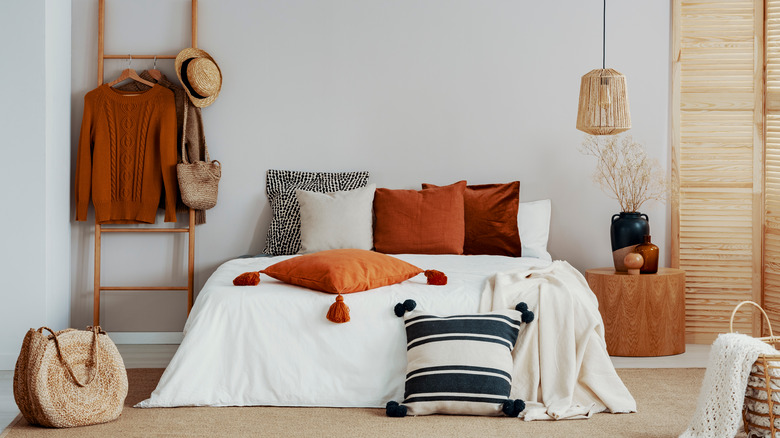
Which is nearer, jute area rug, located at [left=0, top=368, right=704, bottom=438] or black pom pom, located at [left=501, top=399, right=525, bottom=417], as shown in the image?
jute area rug, located at [left=0, top=368, right=704, bottom=438]

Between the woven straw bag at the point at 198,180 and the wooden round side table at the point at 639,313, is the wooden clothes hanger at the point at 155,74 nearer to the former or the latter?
the woven straw bag at the point at 198,180

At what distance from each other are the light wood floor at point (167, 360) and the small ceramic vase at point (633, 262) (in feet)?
1.52

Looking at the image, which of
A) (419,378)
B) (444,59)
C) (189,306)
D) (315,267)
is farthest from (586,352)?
(189,306)

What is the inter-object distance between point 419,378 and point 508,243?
146cm

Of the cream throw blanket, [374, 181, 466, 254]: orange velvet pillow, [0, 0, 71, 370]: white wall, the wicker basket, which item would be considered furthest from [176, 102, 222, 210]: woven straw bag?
the wicker basket

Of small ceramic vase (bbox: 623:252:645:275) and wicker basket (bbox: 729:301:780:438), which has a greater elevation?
small ceramic vase (bbox: 623:252:645:275)

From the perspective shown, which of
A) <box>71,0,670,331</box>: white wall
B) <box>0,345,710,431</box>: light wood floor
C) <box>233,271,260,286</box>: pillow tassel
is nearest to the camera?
<box>233,271,260,286</box>: pillow tassel

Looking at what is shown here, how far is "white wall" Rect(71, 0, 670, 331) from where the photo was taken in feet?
13.9

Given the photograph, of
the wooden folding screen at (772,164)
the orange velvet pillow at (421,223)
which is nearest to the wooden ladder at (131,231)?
the orange velvet pillow at (421,223)

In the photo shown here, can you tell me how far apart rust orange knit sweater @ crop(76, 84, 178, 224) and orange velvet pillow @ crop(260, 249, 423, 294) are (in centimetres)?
133

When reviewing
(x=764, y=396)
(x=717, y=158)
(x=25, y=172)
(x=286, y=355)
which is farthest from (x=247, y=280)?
(x=717, y=158)

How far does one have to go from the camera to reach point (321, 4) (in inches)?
167

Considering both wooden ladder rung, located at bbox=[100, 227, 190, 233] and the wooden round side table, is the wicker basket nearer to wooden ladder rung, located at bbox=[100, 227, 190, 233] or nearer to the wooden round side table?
the wooden round side table

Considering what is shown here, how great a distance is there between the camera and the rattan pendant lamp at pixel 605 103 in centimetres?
384
